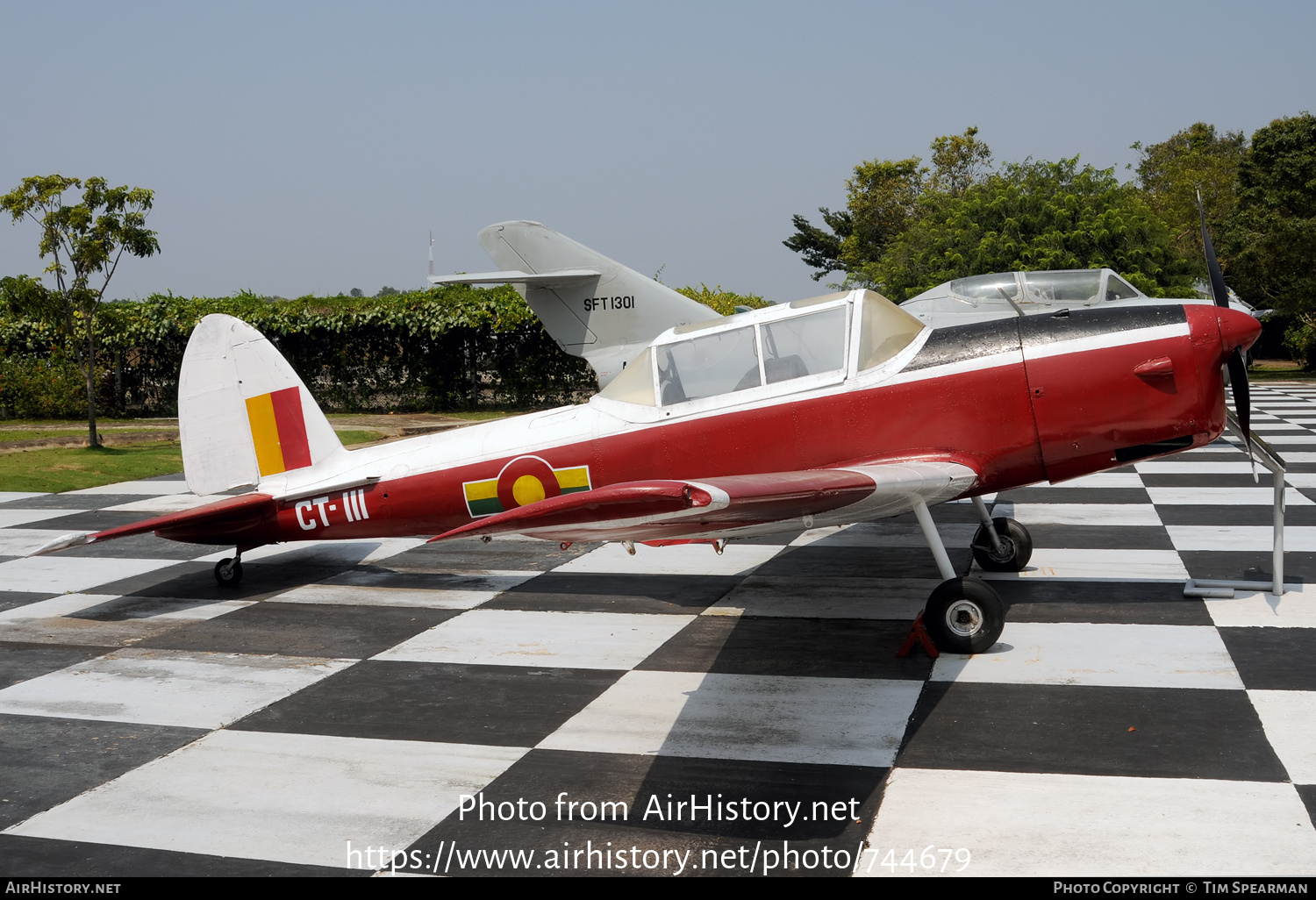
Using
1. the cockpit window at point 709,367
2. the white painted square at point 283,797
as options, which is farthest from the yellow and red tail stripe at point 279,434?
the white painted square at point 283,797

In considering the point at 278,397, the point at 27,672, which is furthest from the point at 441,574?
the point at 27,672

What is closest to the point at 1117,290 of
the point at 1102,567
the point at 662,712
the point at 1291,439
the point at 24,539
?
the point at 1102,567

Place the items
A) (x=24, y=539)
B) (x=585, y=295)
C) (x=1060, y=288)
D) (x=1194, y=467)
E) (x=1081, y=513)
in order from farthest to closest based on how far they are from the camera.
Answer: (x=585, y=295) → (x=1194, y=467) → (x=1060, y=288) → (x=24, y=539) → (x=1081, y=513)

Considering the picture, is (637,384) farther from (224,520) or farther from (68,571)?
(68,571)

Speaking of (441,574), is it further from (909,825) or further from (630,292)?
(630,292)

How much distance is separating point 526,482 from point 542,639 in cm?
113

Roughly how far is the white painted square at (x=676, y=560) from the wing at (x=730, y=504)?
7.48 feet

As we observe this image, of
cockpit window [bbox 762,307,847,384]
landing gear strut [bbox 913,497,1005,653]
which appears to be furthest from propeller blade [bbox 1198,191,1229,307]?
landing gear strut [bbox 913,497,1005,653]

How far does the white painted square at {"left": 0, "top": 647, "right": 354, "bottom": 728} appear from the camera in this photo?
5.28 meters

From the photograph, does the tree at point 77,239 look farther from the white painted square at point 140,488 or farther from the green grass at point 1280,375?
the green grass at point 1280,375

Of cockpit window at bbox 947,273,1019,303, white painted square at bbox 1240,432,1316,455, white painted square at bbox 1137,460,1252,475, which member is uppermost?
cockpit window at bbox 947,273,1019,303

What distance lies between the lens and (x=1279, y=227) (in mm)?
28797

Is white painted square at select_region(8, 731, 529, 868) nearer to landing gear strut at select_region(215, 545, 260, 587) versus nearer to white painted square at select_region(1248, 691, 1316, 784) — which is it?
white painted square at select_region(1248, 691, 1316, 784)

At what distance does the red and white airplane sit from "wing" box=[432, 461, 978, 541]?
0.11ft
